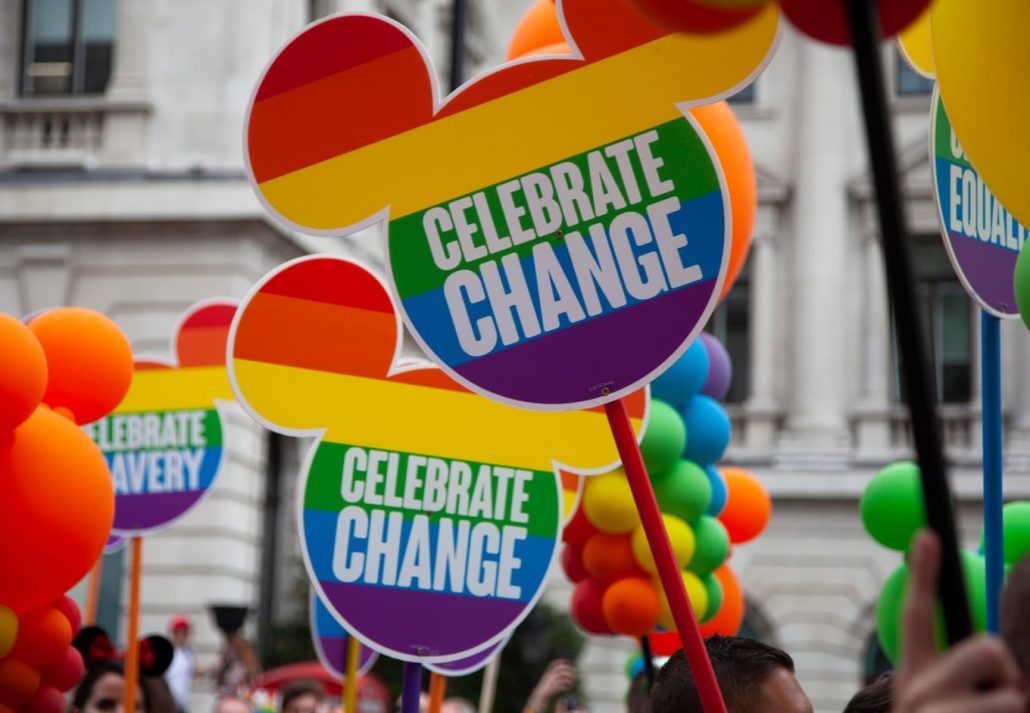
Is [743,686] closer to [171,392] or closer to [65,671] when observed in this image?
[65,671]

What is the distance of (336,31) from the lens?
321 cm

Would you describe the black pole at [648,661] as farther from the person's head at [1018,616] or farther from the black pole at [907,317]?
the black pole at [907,317]

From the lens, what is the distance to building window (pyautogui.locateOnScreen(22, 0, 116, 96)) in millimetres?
18281

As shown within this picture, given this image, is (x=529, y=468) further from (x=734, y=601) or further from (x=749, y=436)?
(x=749, y=436)

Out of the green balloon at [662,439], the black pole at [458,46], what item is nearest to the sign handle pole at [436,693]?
the green balloon at [662,439]

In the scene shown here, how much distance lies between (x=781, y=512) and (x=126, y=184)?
34.0 feet

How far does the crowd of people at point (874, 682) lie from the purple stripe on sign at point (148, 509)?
23.5 inches

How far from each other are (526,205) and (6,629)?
6.03 ft

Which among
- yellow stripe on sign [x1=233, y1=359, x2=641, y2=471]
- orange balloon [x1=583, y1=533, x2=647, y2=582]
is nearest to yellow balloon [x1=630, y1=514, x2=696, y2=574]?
orange balloon [x1=583, y1=533, x2=647, y2=582]

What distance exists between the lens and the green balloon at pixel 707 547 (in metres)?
6.61

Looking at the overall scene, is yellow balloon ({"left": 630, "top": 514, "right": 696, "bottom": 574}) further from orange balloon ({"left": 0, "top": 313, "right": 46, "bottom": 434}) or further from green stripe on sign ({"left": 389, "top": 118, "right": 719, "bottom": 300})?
green stripe on sign ({"left": 389, "top": 118, "right": 719, "bottom": 300})

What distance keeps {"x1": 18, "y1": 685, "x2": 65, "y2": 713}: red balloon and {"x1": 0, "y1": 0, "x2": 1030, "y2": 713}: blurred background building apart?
40.7ft

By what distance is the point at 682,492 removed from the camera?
21.2ft

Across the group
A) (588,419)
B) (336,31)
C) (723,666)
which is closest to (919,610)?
(723,666)
